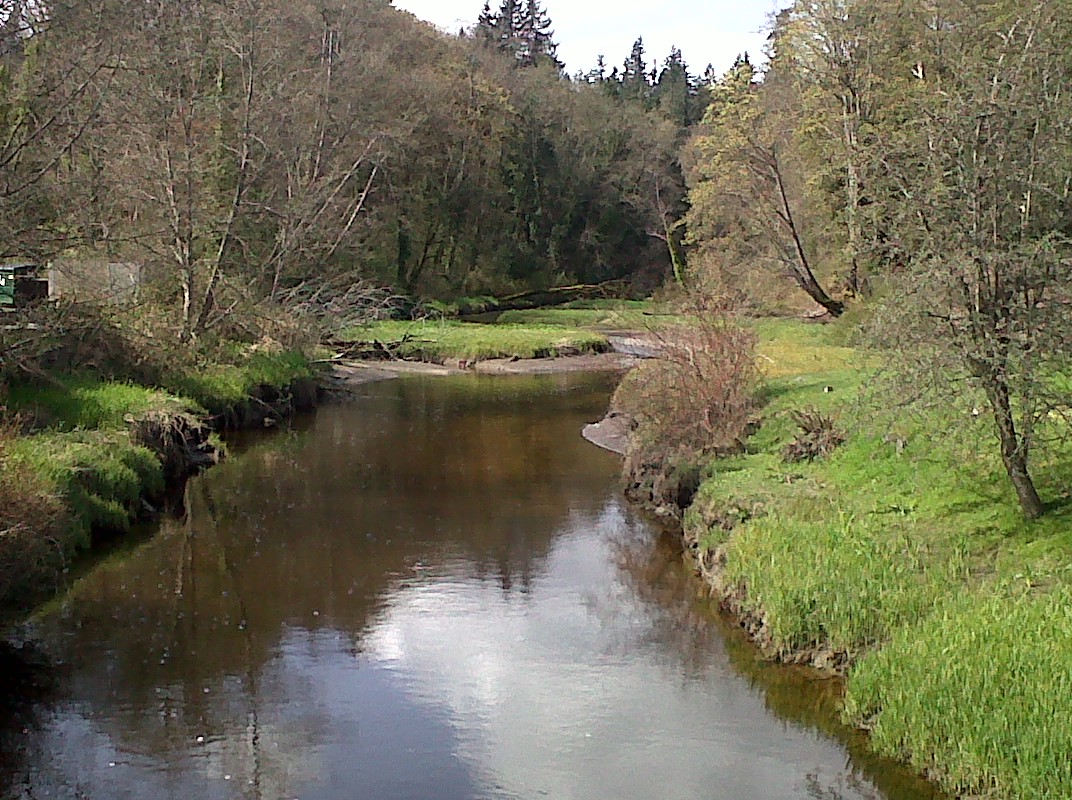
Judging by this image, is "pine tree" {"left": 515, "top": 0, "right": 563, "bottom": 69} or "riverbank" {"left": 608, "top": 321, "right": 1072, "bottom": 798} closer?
"riverbank" {"left": 608, "top": 321, "right": 1072, "bottom": 798}

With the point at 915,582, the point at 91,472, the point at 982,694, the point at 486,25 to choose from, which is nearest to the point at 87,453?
the point at 91,472

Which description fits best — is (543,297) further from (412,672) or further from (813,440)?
(412,672)

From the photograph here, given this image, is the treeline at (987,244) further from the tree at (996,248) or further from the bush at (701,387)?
the bush at (701,387)

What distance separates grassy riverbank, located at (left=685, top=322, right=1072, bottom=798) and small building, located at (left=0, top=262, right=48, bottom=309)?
10225 millimetres

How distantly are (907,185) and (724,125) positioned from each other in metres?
30.8

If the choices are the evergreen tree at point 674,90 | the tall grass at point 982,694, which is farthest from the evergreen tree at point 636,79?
the tall grass at point 982,694

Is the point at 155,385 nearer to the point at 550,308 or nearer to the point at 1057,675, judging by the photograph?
the point at 1057,675

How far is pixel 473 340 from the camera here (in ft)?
139

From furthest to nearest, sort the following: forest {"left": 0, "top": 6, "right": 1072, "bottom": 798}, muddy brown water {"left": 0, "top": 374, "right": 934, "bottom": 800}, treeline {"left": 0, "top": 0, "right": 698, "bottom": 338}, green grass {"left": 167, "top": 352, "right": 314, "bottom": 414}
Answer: green grass {"left": 167, "top": 352, "right": 314, "bottom": 414} < treeline {"left": 0, "top": 0, "right": 698, "bottom": 338} < forest {"left": 0, "top": 6, "right": 1072, "bottom": 798} < muddy brown water {"left": 0, "top": 374, "right": 934, "bottom": 800}

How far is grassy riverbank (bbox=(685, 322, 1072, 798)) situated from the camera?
8852 millimetres

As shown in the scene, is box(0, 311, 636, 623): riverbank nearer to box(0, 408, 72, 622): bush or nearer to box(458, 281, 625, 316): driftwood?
box(0, 408, 72, 622): bush

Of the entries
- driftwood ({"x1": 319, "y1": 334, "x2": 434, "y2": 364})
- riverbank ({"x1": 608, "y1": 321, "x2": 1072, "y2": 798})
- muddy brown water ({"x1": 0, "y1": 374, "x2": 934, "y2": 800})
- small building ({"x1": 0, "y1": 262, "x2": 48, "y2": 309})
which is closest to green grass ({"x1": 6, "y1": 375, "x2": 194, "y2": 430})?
small building ({"x1": 0, "y1": 262, "x2": 48, "y2": 309})

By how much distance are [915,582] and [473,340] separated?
1238 inches

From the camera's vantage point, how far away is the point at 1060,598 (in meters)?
10.1
